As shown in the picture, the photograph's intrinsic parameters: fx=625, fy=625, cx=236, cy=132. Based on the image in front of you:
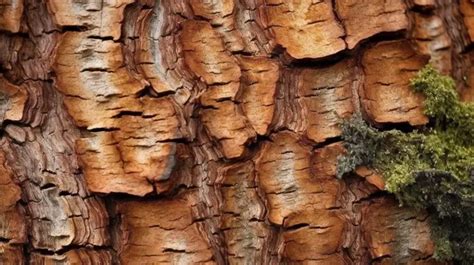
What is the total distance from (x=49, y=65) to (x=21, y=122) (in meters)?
0.17

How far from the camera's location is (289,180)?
5.67 feet

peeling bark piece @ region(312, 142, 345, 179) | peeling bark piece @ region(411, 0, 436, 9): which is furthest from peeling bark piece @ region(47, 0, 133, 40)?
peeling bark piece @ region(411, 0, 436, 9)

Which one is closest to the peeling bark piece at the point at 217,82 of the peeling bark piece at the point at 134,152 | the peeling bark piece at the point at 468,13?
the peeling bark piece at the point at 134,152

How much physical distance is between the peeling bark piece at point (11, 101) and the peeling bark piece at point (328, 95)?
2.51ft

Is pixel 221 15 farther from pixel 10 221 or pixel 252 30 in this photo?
pixel 10 221

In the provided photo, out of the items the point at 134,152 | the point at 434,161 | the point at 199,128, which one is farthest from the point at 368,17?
the point at 134,152

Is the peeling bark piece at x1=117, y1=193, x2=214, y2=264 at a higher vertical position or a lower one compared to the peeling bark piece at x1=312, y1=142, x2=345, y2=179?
lower

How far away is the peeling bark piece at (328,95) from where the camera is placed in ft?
5.76

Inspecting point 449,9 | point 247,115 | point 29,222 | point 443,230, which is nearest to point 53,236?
point 29,222

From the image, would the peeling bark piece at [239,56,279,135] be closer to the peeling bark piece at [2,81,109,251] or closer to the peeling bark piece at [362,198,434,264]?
the peeling bark piece at [362,198,434,264]

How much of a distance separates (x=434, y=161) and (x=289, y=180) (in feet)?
1.32

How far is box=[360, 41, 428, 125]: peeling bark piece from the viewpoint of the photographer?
175 cm

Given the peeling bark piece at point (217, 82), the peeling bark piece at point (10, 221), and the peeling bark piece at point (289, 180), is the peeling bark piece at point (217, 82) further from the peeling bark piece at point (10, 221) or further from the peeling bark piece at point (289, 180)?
the peeling bark piece at point (10, 221)

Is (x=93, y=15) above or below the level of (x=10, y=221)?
above
